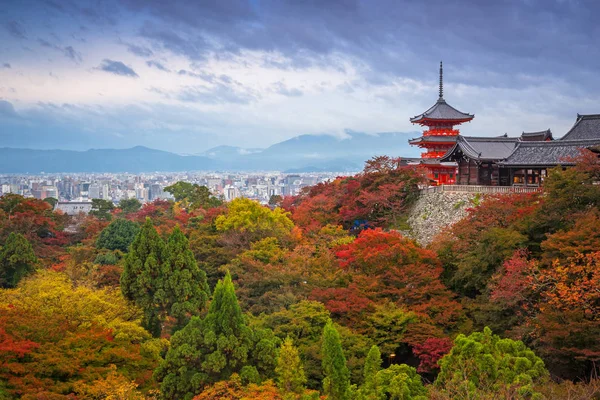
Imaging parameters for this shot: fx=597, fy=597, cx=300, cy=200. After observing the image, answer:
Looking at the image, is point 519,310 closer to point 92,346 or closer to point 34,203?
point 92,346

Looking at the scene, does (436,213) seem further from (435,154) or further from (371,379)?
(371,379)

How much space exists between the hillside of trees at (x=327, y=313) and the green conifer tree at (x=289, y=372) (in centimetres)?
5

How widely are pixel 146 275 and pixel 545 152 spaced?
1821 cm

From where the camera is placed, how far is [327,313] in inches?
746

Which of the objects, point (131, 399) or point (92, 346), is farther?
point (92, 346)

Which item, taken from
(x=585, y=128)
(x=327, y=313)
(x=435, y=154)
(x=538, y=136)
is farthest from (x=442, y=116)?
(x=327, y=313)

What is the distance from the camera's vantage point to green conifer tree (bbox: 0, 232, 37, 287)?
2850 cm

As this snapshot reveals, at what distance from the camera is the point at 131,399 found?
14.7 meters

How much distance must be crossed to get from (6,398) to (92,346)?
101 inches

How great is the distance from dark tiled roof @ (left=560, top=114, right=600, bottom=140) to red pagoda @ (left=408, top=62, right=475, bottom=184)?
26.0 ft

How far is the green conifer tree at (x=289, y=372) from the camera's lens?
595 inches

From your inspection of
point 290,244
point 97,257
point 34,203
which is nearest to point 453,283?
point 290,244

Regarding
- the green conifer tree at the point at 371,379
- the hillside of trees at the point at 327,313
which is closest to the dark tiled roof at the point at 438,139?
the hillside of trees at the point at 327,313


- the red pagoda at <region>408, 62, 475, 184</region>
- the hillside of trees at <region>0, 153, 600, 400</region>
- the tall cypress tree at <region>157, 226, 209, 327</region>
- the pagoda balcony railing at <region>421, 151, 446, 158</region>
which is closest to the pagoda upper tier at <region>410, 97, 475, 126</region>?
the red pagoda at <region>408, 62, 475, 184</region>
